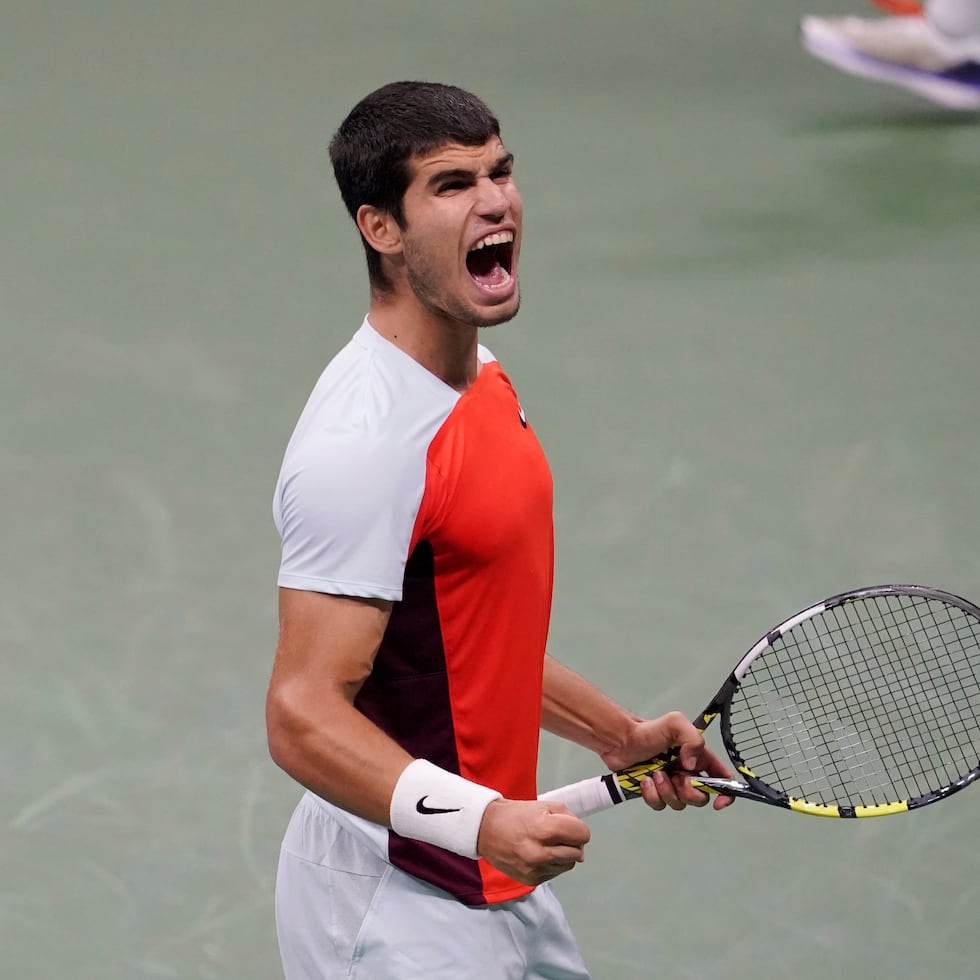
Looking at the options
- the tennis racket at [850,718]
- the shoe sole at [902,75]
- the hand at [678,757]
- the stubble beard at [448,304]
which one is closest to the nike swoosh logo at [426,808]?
the tennis racket at [850,718]

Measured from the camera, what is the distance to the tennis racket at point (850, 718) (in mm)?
2807

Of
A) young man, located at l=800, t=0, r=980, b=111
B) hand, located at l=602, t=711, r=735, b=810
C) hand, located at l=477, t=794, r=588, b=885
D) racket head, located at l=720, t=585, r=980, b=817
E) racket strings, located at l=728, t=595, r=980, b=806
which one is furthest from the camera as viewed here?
young man, located at l=800, t=0, r=980, b=111

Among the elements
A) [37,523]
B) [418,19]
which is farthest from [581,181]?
[37,523]

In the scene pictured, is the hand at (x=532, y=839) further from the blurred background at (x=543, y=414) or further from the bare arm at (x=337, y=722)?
the blurred background at (x=543, y=414)

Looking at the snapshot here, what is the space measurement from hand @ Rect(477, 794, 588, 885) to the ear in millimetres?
782

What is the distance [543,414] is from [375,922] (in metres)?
2.85

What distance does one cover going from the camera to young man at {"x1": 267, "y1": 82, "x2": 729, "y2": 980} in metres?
2.35

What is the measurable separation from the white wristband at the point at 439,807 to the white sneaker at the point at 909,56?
225 inches

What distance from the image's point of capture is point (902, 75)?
748 centimetres

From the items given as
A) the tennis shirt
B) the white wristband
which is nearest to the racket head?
the tennis shirt

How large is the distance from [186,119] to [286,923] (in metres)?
5.07

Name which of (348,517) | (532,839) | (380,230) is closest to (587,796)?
(532,839)

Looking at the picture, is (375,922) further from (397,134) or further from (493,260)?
(397,134)

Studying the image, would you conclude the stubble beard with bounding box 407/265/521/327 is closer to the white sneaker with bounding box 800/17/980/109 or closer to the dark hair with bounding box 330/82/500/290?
the dark hair with bounding box 330/82/500/290
